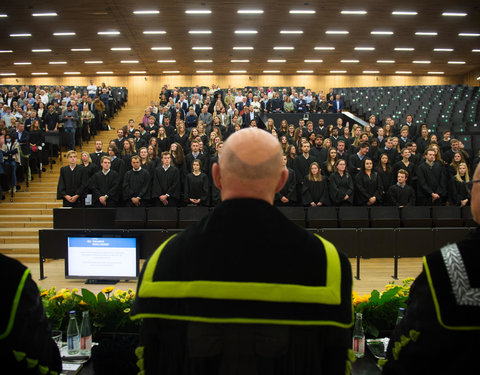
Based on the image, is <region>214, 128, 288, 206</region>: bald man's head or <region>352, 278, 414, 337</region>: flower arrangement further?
<region>352, 278, 414, 337</region>: flower arrangement

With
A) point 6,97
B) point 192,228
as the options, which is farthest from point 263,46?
point 192,228

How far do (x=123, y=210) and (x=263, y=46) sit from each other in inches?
561

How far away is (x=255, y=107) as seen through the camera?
16312 mm

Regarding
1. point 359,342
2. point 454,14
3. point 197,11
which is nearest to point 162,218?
point 359,342

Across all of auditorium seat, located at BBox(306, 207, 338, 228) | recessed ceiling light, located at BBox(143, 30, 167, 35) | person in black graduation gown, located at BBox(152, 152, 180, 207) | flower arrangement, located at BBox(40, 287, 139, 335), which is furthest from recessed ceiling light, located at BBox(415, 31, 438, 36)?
flower arrangement, located at BBox(40, 287, 139, 335)

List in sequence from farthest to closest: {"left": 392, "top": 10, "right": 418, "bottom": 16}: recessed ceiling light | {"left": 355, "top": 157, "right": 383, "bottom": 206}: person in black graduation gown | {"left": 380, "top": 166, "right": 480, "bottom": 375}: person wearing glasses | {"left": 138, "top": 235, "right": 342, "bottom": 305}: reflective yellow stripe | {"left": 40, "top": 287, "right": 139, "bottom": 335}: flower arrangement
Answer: {"left": 392, "top": 10, "right": 418, "bottom": 16}: recessed ceiling light < {"left": 355, "top": 157, "right": 383, "bottom": 206}: person in black graduation gown < {"left": 40, "top": 287, "right": 139, "bottom": 335}: flower arrangement < {"left": 380, "top": 166, "right": 480, "bottom": 375}: person wearing glasses < {"left": 138, "top": 235, "right": 342, "bottom": 305}: reflective yellow stripe

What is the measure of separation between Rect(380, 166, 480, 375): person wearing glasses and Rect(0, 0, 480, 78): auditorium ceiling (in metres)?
13.7

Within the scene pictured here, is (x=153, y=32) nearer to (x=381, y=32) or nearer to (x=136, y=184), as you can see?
(x=381, y=32)

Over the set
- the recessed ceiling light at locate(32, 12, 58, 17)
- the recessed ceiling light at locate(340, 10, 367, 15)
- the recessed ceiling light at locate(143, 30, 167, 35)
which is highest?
the recessed ceiling light at locate(143, 30, 167, 35)

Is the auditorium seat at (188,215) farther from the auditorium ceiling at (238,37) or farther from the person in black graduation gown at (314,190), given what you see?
the auditorium ceiling at (238,37)

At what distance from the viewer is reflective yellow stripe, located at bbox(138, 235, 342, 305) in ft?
3.47

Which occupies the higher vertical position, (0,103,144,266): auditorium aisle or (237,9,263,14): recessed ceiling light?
(237,9,263,14): recessed ceiling light

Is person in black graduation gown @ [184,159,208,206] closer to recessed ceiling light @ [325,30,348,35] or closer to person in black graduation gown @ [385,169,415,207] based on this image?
person in black graduation gown @ [385,169,415,207]

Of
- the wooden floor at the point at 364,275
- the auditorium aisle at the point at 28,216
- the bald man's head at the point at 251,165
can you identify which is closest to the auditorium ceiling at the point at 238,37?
the auditorium aisle at the point at 28,216
